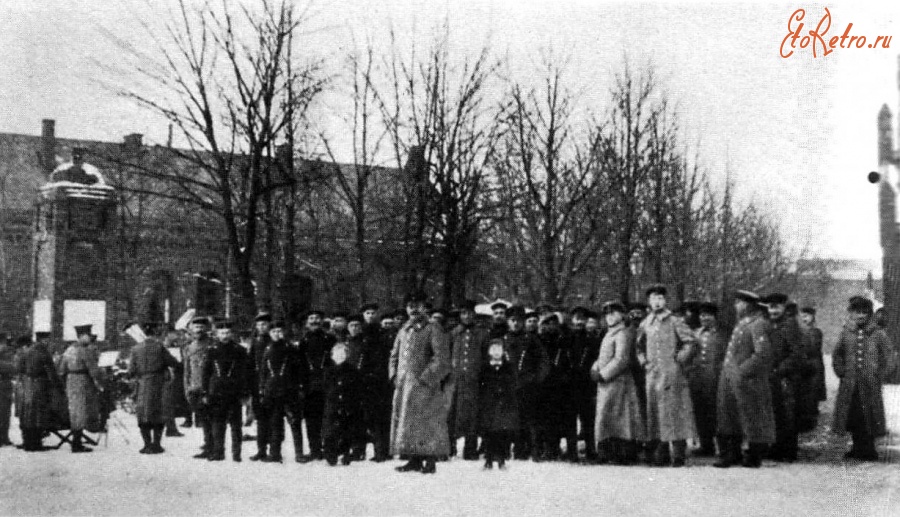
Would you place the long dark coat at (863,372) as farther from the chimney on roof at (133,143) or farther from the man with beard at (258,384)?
the chimney on roof at (133,143)

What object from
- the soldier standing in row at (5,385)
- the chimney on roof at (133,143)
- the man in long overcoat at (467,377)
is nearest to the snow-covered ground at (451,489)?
the man in long overcoat at (467,377)

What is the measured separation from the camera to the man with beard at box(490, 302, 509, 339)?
12.3 meters

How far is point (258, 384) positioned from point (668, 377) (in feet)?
15.3

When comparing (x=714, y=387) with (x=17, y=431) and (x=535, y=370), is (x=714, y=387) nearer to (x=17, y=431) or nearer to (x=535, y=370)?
(x=535, y=370)

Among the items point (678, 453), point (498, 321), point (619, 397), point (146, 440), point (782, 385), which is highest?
point (498, 321)

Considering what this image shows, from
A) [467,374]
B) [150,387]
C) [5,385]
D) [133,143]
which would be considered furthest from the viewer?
[133,143]

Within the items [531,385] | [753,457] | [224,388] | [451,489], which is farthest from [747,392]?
[224,388]

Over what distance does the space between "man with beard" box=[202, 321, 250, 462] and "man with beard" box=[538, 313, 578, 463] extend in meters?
3.48

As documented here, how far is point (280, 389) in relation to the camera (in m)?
12.0

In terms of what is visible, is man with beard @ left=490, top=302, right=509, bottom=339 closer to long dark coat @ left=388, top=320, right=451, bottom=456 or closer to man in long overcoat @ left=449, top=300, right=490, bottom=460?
man in long overcoat @ left=449, top=300, right=490, bottom=460

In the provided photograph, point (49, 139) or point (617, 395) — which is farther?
point (49, 139)

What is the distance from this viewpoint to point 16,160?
50.6m

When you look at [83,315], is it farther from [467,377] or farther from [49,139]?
[49,139]

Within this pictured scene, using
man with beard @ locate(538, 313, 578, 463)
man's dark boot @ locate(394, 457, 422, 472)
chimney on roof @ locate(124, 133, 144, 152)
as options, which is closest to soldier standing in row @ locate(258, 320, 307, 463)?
man's dark boot @ locate(394, 457, 422, 472)
